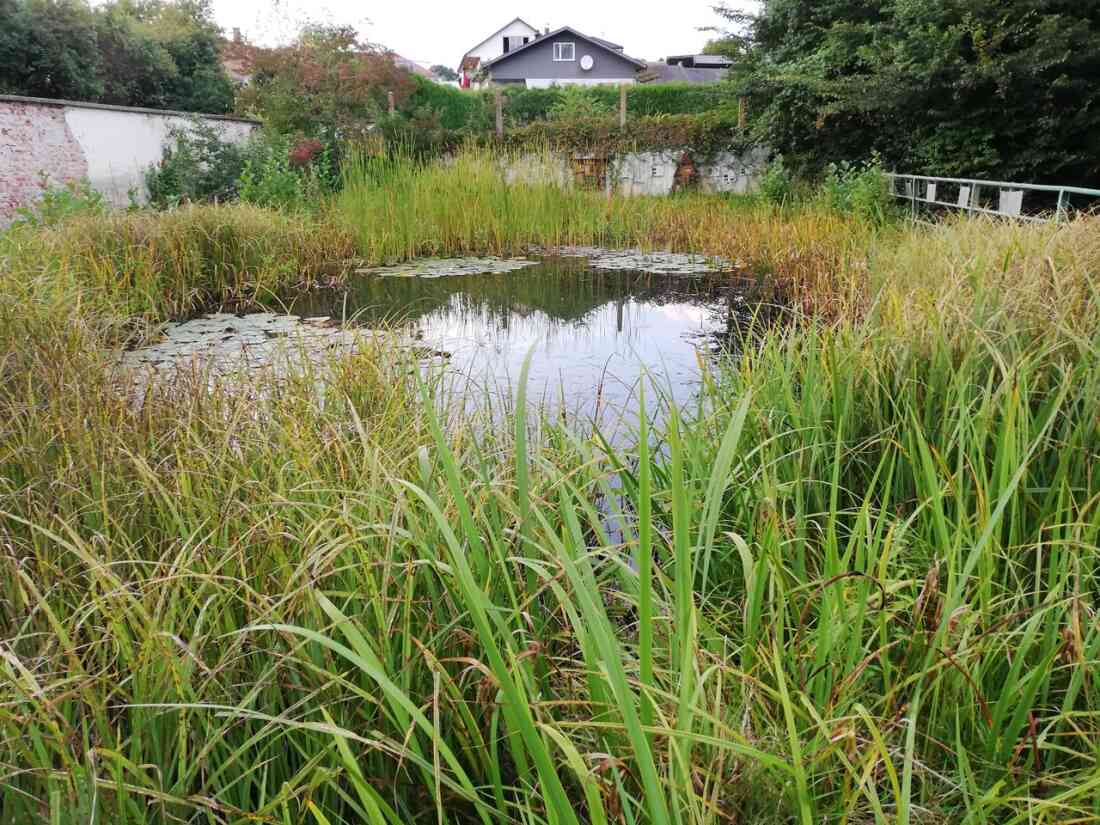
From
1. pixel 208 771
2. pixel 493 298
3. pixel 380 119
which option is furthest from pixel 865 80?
pixel 208 771

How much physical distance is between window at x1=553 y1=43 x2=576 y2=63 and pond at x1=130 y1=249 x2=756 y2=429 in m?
36.7

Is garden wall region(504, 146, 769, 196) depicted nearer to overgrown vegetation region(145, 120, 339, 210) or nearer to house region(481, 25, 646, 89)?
overgrown vegetation region(145, 120, 339, 210)

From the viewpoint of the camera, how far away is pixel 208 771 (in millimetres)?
1155

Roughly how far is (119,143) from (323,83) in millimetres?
6304

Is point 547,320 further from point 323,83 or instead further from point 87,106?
point 323,83

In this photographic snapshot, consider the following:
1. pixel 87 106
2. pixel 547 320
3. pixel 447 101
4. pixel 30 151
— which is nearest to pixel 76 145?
pixel 87 106

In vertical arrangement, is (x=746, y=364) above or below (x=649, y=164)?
below

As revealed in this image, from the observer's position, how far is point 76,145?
27.8ft

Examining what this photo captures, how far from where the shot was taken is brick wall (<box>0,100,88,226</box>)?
7648 millimetres

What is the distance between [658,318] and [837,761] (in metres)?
4.07

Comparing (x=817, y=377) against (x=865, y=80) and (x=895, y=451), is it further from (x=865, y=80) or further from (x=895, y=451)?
(x=865, y=80)

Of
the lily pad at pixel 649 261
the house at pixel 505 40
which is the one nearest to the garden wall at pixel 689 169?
the lily pad at pixel 649 261

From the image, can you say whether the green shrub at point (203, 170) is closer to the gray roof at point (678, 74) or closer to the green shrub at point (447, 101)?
the green shrub at point (447, 101)

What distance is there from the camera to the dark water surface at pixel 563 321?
11.4 ft
